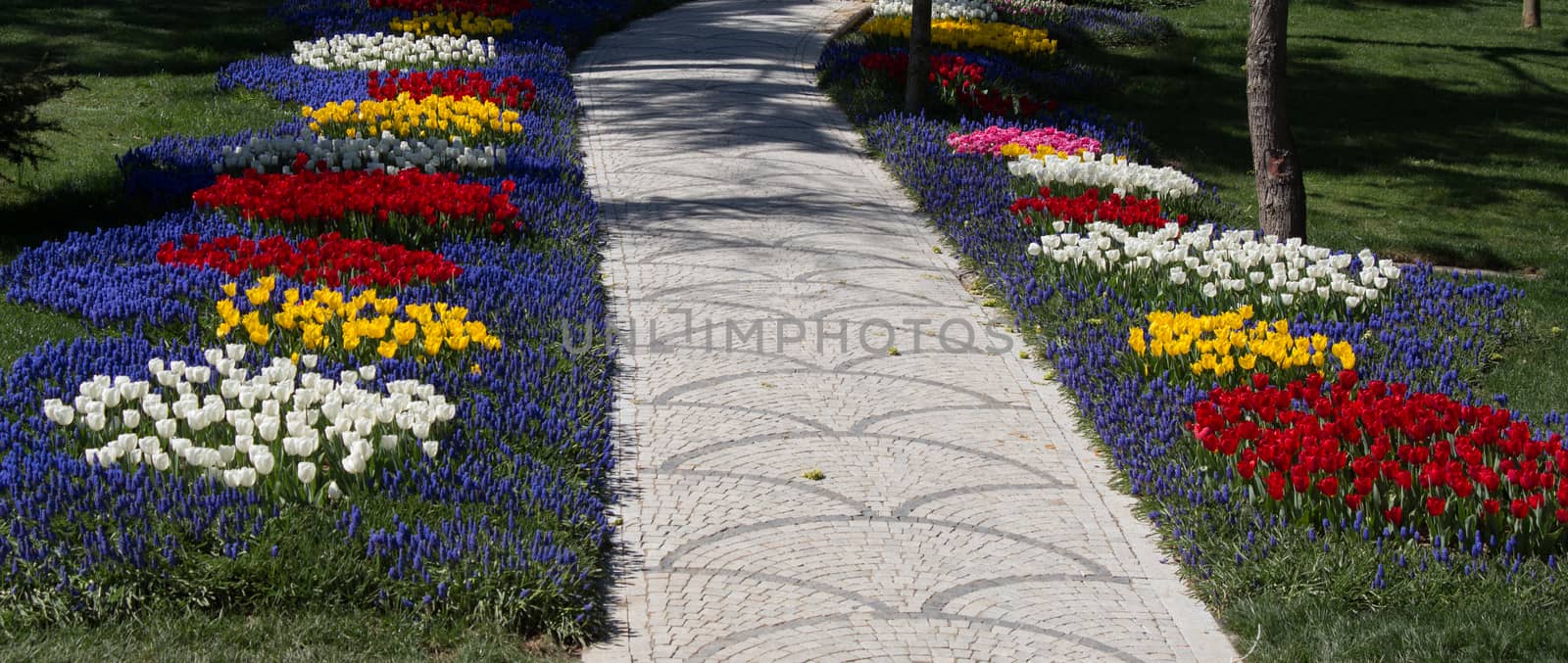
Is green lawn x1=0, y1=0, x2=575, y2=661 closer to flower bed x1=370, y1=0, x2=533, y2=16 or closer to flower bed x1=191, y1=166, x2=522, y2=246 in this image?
flower bed x1=191, y1=166, x2=522, y2=246

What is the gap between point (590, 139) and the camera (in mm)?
11414

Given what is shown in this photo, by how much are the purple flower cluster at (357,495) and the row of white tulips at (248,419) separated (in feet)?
0.30

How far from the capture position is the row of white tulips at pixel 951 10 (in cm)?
1638

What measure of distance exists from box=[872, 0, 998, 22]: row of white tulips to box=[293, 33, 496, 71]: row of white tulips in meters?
5.22

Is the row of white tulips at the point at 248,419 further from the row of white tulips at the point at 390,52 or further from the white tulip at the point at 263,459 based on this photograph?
the row of white tulips at the point at 390,52

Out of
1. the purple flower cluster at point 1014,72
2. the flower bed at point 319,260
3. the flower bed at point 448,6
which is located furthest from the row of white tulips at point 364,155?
the flower bed at point 448,6

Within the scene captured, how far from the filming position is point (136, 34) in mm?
14648

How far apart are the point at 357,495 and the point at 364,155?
5.05 meters

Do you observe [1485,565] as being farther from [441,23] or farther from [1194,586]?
[441,23]

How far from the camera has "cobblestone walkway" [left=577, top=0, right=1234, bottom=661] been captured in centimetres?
465

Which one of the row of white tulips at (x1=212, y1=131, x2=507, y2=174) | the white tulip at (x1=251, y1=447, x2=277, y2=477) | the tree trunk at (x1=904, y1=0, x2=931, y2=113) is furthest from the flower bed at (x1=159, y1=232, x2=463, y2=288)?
the tree trunk at (x1=904, y1=0, x2=931, y2=113)

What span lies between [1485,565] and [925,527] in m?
1.88

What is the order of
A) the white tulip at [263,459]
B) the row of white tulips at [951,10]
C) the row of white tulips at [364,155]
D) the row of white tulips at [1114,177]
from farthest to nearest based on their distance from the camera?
the row of white tulips at [951,10] < the row of white tulips at [1114,177] < the row of white tulips at [364,155] < the white tulip at [263,459]

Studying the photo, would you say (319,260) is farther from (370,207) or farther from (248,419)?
(248,419)
